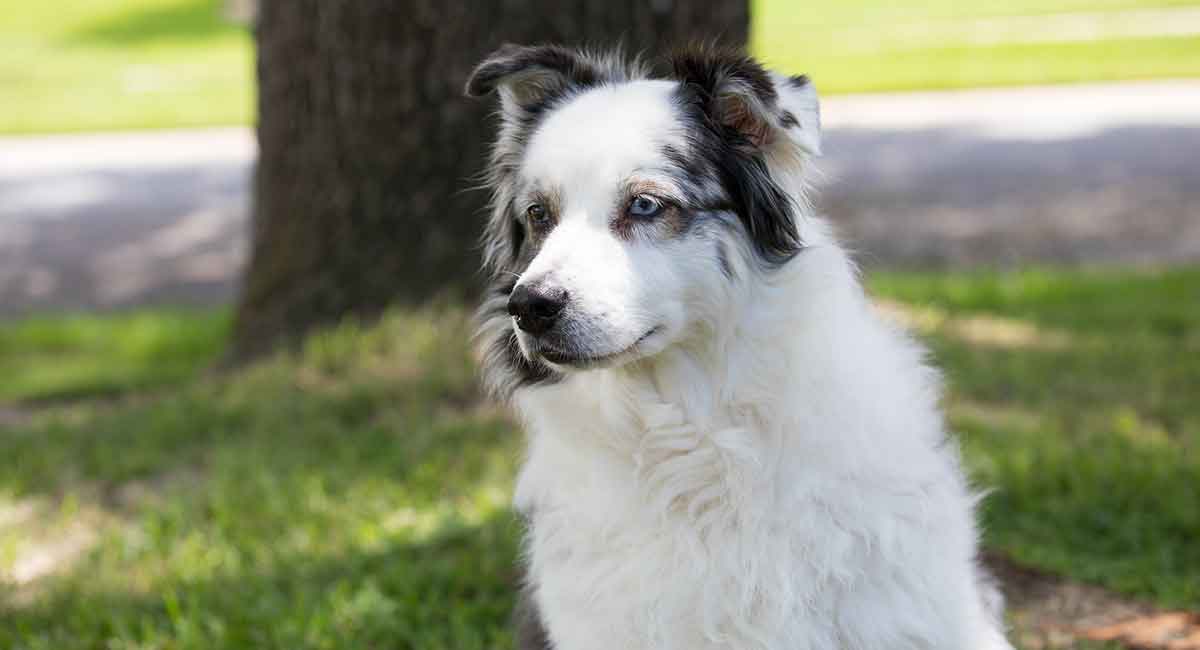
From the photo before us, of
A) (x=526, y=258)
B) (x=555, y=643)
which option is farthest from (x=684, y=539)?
(x=526, y=258)

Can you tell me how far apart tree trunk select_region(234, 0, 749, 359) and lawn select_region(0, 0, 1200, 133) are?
1123 cm

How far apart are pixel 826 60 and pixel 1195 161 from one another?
8753 mm

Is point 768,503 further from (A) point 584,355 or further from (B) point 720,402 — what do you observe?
(A) point 584,355

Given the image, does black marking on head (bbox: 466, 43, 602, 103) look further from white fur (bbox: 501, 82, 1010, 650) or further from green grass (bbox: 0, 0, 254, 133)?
green grass (bbox: 0, 0, 254, 133)

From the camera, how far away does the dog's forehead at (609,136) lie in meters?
3.19

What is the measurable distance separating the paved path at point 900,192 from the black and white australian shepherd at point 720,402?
5.74m

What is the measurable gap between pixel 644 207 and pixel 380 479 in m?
2.73

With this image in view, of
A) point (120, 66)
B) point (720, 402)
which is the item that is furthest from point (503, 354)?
point (120, 66)

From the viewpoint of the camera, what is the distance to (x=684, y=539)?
10.4 ft

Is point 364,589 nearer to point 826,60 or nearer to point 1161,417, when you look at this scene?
point 1161,417

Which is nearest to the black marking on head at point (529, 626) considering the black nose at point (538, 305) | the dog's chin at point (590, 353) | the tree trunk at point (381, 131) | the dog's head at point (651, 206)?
the dog's head at point (651, 206)

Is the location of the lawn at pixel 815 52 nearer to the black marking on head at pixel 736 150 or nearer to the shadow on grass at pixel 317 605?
the shadow on grass at pixel 317 605

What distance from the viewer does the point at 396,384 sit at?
249 inches

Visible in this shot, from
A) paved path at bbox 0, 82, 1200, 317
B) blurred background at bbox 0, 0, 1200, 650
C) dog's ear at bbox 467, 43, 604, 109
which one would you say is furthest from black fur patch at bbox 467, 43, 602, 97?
paved path at bbox 0, 82, 1200, 317
